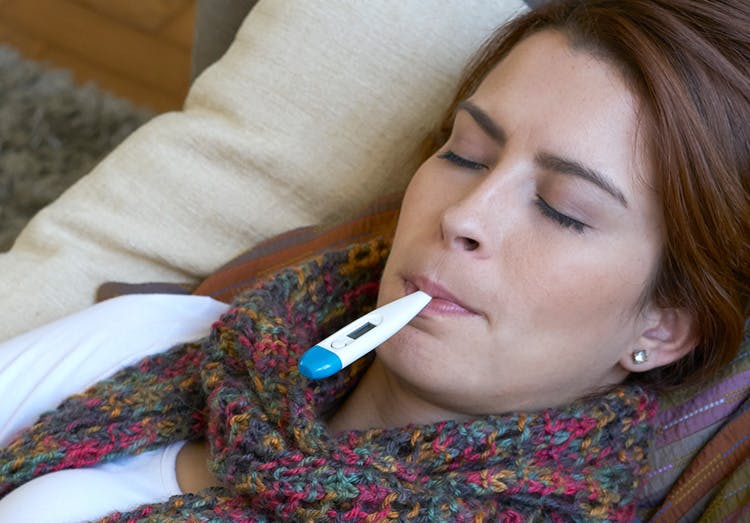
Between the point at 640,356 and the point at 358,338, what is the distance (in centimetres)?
38

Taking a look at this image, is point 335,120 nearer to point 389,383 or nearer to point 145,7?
point 389,383

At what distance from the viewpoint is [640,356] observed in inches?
44.2

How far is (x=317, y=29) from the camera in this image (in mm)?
1459

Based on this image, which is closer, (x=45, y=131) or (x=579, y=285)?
(x=579, y=285)

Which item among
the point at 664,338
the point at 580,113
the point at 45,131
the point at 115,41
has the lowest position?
the point at 45,131

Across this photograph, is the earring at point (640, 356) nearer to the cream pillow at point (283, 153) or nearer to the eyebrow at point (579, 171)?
the eyebrow at point (579, 171)

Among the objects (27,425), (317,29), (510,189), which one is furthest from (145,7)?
(510,189)

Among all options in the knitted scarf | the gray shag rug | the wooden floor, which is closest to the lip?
the knitted scarf

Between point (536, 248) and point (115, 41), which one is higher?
point (536, 248)

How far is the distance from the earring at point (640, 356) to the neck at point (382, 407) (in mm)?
215

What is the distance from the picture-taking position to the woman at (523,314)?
97 centimetres

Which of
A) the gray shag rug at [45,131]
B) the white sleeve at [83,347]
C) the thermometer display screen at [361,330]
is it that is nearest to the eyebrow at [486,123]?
the thermometer display screen at [361,330]

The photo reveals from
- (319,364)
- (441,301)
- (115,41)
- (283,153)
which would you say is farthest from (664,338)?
(115,41)

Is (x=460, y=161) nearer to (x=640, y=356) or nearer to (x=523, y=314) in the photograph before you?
(x=523, y=314)
